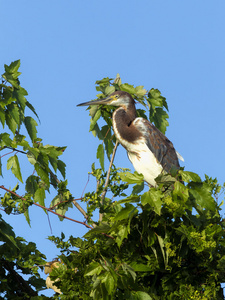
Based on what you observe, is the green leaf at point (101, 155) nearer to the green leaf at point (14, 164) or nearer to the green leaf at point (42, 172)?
the green leaf at point (42, 172)

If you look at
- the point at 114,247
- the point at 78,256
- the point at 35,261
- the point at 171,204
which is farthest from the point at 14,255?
the point at 171,204

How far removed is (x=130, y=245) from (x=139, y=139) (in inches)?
117

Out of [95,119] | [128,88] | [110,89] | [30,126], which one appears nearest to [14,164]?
[30,126]

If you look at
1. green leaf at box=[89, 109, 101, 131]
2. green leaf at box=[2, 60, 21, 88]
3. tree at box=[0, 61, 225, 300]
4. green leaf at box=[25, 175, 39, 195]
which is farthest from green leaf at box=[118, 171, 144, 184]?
green leaf at box=[89, 109, 101, 131]

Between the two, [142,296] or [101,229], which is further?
[101,229]

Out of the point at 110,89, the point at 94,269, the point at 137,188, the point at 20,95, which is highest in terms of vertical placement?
the point at 110,89

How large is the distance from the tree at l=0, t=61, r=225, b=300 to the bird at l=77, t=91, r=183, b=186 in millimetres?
2068

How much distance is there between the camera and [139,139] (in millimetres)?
6625

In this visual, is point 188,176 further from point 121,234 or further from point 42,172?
point 42,172

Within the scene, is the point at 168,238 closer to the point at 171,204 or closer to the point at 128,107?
the point at 171,204

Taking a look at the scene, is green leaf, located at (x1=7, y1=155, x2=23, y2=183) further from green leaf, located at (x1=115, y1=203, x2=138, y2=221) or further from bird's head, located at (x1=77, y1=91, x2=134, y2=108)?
bird's head, located at (x1=77, y1=91, x2=134, y2=108)

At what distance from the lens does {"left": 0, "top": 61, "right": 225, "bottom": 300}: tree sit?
3.46 metres

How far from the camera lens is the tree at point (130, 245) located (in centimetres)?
346

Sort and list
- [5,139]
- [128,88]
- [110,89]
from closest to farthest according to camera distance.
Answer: [5,139] < [110,89] < [128,88]
